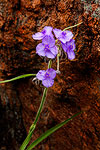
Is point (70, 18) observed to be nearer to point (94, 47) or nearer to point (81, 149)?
point (94, 47)

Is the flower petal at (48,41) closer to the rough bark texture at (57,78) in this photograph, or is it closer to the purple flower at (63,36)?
the purple flower at (63,36)

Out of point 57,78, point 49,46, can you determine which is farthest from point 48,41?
point 57,78

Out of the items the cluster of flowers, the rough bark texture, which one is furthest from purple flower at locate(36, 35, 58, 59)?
the rough bark texture

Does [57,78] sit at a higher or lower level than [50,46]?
lower

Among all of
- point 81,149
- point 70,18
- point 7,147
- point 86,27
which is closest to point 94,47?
point 86,27

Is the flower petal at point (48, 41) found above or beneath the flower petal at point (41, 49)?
above

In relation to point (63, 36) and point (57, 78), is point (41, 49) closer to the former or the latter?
point (63, 36)

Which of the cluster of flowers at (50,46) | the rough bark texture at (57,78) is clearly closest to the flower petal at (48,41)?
the cluster of flowers at (50,46)

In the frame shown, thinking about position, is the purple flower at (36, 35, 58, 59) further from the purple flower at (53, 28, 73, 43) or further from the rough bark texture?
the rough bark texture
